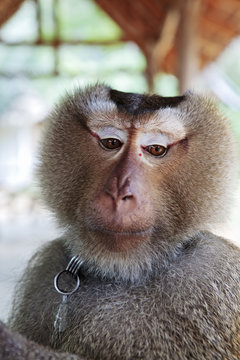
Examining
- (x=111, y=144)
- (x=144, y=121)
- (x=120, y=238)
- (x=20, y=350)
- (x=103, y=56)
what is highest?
(x=103, y=56)

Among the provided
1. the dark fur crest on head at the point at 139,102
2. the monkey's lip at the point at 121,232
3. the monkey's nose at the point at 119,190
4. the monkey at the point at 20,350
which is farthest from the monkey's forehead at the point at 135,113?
the monkey at the point at 20,350

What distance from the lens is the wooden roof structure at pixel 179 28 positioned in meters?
5.92

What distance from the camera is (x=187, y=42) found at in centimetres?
591

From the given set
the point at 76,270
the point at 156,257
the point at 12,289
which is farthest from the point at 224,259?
the point at 12,289

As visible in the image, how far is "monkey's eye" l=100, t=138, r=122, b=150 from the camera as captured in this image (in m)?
1.98

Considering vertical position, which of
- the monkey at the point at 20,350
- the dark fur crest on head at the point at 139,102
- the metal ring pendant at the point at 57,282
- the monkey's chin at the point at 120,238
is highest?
the dark fur crest on head at the point at 139,102

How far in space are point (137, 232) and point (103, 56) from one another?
54.5ft

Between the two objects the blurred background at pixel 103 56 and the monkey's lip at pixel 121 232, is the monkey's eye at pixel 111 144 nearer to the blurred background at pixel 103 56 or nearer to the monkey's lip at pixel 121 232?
the monkey's lip at pixel 121 232

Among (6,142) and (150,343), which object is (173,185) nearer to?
(150,343)

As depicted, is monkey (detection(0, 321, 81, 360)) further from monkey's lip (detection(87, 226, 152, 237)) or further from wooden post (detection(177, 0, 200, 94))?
wooden post (detection(177, 0, 200, 94))

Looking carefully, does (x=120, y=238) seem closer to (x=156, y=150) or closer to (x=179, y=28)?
(x=156, y=150)

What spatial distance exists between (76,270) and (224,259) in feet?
2.12

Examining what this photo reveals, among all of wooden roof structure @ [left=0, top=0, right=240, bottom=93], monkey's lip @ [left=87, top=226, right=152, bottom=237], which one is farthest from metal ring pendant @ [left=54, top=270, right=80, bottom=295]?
wooden roof structure @ [left=0, top=0, right=240, bottom=93]

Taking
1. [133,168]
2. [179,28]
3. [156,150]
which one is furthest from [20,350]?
[179,28]
